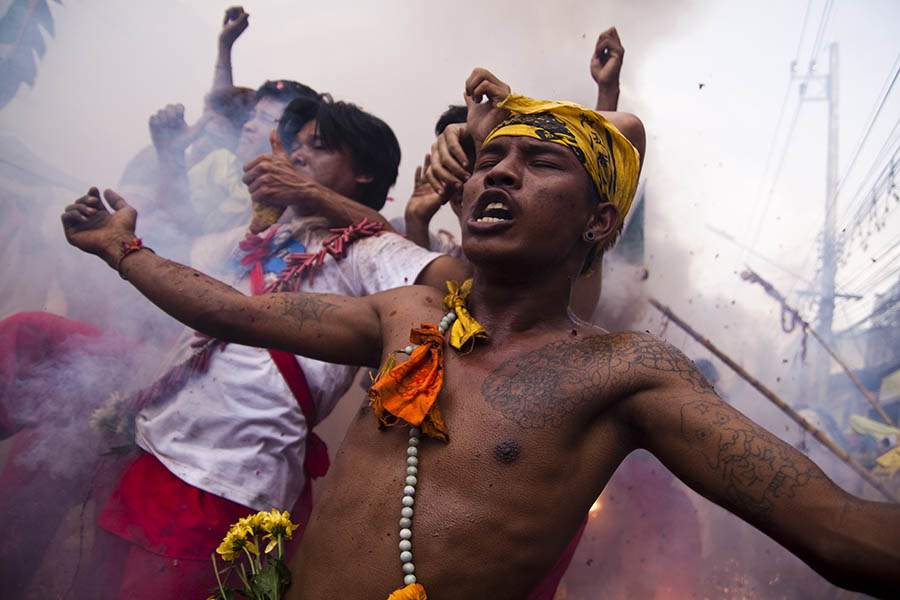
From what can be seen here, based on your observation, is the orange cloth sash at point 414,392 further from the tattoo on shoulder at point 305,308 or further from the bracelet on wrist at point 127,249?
the bracelet on wrist at point 127,249

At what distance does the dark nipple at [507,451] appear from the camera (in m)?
1.51

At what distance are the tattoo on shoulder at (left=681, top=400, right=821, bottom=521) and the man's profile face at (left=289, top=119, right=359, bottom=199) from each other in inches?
79.1

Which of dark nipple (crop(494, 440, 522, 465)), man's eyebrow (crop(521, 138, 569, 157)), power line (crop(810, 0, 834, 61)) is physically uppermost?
power line (crop(810, 0, 834, 61))

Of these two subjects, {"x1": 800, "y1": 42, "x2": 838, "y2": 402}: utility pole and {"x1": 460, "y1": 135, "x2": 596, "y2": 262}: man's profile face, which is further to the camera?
{"x1": 800, "y1": 42, "x2": 838, "y2": 402}: utility pole

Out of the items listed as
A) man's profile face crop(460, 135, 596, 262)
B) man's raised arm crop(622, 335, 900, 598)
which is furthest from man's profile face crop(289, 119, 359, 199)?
man's raised arm crop(622, 335, 900, 598)

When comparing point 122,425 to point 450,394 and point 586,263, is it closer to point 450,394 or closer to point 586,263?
point 450,394

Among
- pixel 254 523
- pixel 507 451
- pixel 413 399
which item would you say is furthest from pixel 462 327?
pixel 254 523

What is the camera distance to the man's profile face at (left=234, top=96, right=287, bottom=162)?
2953 mm

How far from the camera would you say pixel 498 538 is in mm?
1468

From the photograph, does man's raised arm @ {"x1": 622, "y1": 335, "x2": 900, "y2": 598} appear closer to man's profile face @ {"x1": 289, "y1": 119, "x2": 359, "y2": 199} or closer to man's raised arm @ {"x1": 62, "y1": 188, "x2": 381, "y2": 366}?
man's raised arm @ {"x1": 62, "y1": 188, "x2": 381, "y2": 366}

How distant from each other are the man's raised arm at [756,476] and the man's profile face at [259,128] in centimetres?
208

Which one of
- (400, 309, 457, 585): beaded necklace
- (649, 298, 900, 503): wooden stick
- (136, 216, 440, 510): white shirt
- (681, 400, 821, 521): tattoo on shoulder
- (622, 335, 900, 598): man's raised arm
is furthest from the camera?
(649, 298, 900, 503): wooden stick

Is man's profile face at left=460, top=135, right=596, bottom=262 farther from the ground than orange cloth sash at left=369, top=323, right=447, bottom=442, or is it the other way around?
man's profile face at left=460, top=135, right=596, bottom=262

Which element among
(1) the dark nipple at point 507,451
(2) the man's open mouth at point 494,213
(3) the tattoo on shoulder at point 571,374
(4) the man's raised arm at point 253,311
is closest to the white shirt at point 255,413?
(4) the man's raised arm at point 253,311
